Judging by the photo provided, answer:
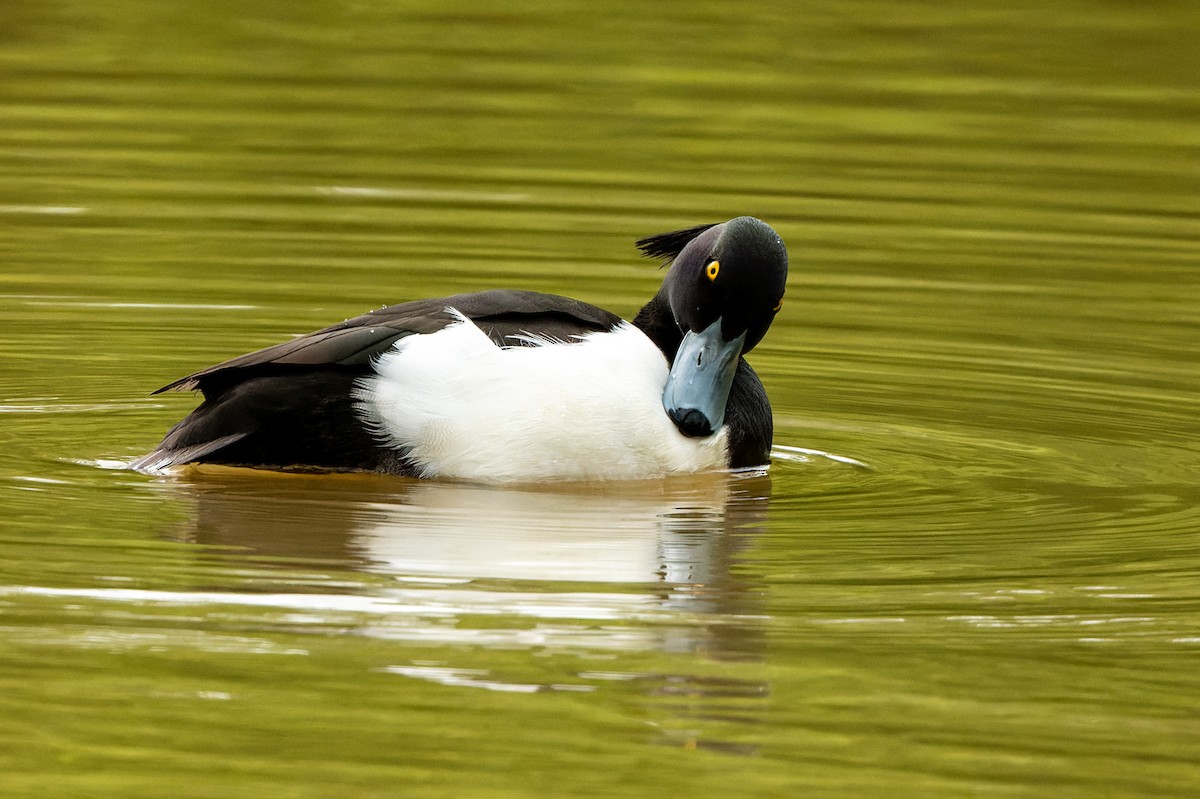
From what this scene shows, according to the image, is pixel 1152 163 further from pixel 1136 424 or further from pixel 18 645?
pixel 18 645

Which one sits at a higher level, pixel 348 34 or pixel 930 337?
pixel 348 34

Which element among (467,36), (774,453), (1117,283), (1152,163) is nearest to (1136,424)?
(774,453)

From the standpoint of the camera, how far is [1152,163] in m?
14.4

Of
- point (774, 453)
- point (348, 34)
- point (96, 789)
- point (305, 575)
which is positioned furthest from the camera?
point (348, 34)

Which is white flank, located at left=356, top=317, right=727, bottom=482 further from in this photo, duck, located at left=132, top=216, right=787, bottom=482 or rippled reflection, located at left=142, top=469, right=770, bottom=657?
rippled reflection, located at left=142, top=469, right=770, bottom=657

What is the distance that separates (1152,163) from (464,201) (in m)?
4.45

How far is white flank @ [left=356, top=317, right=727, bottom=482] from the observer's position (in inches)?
288

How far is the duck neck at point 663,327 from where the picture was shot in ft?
26.5

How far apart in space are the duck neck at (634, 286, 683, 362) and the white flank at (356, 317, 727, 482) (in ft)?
1.70

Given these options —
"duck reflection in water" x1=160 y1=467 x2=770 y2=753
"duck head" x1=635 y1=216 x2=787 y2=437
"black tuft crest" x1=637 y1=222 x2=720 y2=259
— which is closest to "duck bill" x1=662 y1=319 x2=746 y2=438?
"duck head" x1=635 y1=216 x2=787 y2=437

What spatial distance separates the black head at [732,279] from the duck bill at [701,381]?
5 cm

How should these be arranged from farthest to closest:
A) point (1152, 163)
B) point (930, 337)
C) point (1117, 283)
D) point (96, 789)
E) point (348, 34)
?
point (348, 34) < point (1152, 163) < point (1117, 283) < point (930, 337) < point (96, 789)

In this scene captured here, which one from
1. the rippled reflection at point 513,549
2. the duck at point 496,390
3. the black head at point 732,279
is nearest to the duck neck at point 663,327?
the black head at point 732,279

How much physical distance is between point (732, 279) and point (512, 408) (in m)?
0.88
